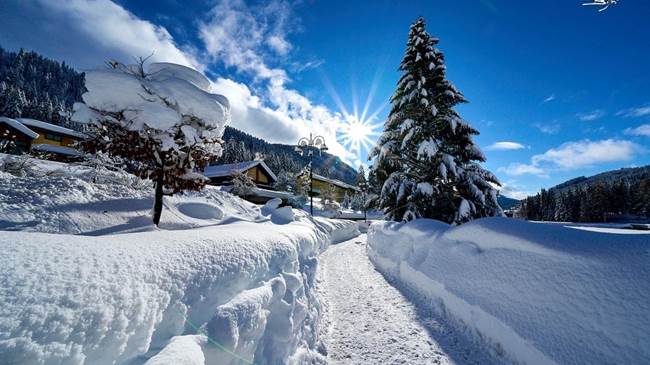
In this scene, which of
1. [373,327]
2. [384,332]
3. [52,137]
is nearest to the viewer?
[384,332]

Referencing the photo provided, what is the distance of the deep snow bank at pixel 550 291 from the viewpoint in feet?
8.66

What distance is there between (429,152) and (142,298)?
11490 millimetres

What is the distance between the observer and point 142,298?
6.01ft

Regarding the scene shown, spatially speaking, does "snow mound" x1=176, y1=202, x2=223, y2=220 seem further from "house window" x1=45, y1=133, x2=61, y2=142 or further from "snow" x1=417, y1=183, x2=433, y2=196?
"house window" x1=45, y1=133, x2=61, y2=142

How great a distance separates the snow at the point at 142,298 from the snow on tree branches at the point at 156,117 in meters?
1.66

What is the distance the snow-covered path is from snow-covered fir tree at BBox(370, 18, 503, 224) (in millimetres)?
5992

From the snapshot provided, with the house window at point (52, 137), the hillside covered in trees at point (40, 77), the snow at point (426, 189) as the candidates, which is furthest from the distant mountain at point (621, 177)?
the hillside covered in trees at point (40, 77)

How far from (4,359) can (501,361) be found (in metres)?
4.84

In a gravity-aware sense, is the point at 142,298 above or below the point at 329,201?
below

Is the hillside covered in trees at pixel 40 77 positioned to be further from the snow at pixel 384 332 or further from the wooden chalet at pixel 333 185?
the snow at pixel 384 332

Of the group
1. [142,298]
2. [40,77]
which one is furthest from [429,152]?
[40,77]

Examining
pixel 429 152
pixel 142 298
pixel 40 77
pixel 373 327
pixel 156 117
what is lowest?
pixel 373 327

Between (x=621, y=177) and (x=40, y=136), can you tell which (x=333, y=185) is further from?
(x=621, y=177)

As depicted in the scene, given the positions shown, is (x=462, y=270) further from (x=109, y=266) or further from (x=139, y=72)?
(x=139, y=72)
